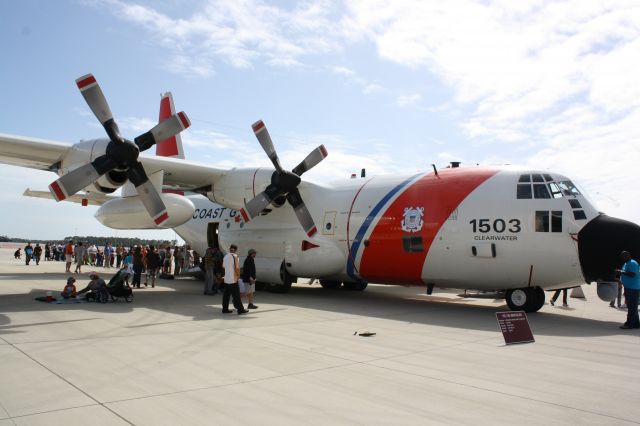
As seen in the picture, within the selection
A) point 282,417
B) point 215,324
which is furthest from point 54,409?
point 215,324

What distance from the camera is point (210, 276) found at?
15.1 metres

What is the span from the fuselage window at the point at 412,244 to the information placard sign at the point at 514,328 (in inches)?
169

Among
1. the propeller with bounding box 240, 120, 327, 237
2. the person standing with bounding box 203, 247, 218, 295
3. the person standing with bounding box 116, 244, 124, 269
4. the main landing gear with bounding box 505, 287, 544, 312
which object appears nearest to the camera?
the main landing gear with bounding box 505, 287, 544, 312

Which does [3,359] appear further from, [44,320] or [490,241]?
[490,241]

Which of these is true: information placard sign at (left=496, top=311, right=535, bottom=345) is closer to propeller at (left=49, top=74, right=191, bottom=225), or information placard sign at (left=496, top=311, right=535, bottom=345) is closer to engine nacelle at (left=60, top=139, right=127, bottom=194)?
propeller at (left=49, top=74, right=191, bottom=225)

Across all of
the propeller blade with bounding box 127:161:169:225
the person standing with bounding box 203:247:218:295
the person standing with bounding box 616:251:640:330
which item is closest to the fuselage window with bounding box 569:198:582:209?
the person standing with bounding box 616:251:640:330

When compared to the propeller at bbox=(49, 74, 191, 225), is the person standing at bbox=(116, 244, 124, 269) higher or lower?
lower

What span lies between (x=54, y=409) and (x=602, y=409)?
4992mm

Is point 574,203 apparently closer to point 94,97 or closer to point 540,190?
point 540,190

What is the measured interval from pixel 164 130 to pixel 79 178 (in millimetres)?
2260

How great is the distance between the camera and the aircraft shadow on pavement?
9.96m

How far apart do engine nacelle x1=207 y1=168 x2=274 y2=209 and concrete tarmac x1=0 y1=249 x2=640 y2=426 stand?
517 cm

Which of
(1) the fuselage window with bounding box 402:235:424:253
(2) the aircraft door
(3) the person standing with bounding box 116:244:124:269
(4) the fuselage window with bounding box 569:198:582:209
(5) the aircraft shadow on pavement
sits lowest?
(5) the aircraft shadow on pavement

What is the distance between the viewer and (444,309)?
12.6m
